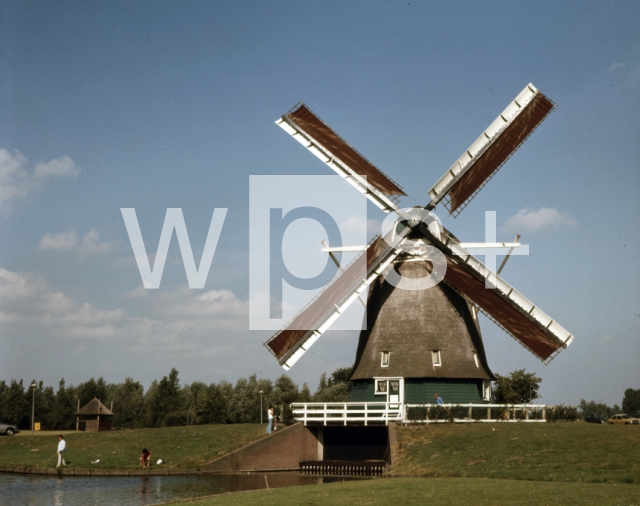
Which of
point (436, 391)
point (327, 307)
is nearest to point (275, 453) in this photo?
point (327, 307)

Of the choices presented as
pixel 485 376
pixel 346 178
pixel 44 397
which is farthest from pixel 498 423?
pixel 44 397

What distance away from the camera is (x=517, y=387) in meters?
43.7

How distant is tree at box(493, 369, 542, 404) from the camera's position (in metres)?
43.3

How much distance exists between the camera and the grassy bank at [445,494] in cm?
1703

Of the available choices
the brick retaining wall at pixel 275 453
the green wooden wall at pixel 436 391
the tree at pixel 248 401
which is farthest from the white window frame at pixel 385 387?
the tree at pixel 248 401

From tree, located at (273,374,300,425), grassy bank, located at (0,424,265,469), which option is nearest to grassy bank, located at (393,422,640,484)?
grassy bank, located at (0,424,265,469)

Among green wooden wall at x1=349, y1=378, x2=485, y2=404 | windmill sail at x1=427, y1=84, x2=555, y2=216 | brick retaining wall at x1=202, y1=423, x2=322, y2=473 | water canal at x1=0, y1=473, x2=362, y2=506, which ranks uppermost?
windmill sail at x1=427, y1=84, x2=555, y2=216

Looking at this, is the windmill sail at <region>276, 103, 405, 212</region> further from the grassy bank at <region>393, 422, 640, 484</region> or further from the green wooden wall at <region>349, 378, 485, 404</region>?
the grassy bank at <region>393, 422, 640, 484</region>

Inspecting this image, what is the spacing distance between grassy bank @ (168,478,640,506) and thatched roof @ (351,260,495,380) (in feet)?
37.0

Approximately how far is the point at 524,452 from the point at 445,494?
825 centimetres

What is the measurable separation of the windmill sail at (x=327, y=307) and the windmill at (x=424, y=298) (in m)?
0.05

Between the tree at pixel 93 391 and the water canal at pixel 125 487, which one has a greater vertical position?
the tree at pixel 93 391

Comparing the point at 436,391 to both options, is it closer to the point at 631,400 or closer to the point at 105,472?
the point at 105,472

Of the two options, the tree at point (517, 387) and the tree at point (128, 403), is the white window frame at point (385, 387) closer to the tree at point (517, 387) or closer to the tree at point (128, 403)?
the tree at point (517, 387)
